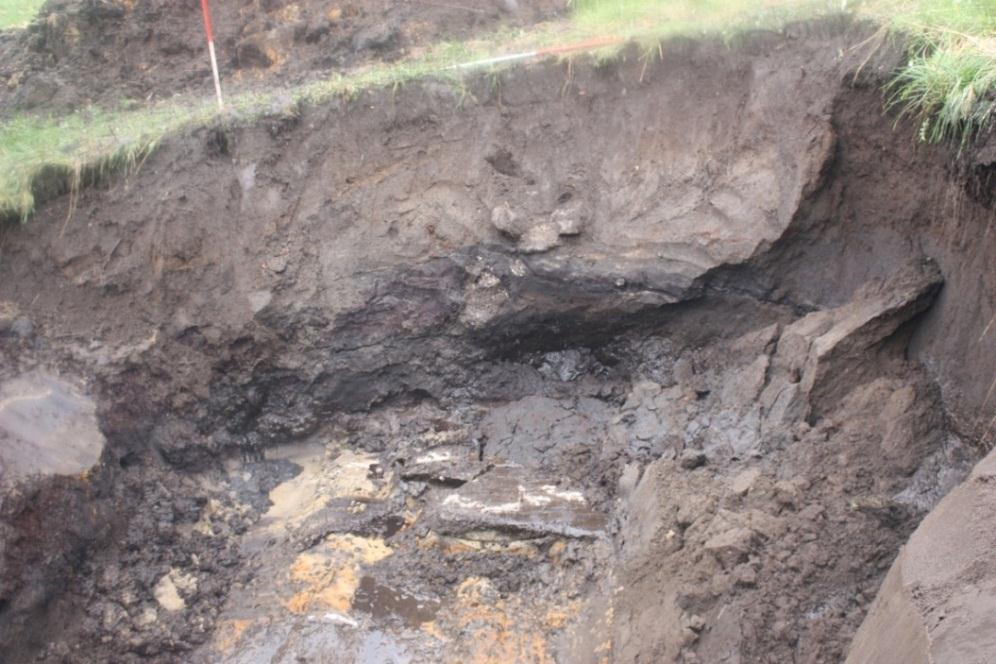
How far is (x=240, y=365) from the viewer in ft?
20.8

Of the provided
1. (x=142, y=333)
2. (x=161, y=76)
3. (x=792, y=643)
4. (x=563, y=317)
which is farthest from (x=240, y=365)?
(x=792, y=643)

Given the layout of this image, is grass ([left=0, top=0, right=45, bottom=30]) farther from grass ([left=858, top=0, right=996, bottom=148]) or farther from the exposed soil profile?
grass ([left=858, top=0, right=996, bottom=148])

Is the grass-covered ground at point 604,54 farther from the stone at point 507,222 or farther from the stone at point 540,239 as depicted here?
the stone at point 540,239

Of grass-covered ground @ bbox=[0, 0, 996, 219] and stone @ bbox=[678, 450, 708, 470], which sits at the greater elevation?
grass-covered ground @ bbox=[0, 0, 996, 219]

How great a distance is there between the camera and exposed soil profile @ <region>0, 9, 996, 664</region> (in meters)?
4.46

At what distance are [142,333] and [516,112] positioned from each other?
3.09 metres

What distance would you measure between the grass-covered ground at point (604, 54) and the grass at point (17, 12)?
1.89 metres

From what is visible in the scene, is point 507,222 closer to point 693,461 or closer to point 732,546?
point 693,461

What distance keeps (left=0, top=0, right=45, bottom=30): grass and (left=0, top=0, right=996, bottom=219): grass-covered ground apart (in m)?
1.89

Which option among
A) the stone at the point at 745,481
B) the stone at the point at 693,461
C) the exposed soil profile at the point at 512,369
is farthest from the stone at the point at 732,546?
the stone at the point at 693,461

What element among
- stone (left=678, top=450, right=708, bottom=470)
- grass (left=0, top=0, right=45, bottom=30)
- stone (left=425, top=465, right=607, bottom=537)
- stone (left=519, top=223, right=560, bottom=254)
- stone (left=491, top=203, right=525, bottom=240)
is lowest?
stone (left=425, top=465, right=607, bottom=537)

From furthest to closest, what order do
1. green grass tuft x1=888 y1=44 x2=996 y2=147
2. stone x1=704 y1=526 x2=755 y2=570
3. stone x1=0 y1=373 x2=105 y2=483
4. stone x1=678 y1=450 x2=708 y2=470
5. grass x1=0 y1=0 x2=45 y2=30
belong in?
grass x1=0 y1=0 x2=45 y2=30
stone x1=678 y1=450 x2=708 y2=470
stone x1=0 y1=373 x2=105 y2=483
green grass tuft x1=888 y1=44 x2=996 y2=147
stone x1=704 y1=526 x2=755 y2=570

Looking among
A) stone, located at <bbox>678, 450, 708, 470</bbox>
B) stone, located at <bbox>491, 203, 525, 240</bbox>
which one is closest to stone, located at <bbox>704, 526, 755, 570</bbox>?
stone, located at <bbox>678, 450, 708, 470</bbox>

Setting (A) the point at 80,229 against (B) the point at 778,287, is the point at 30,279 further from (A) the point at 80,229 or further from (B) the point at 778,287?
(B) the point at 778,287
